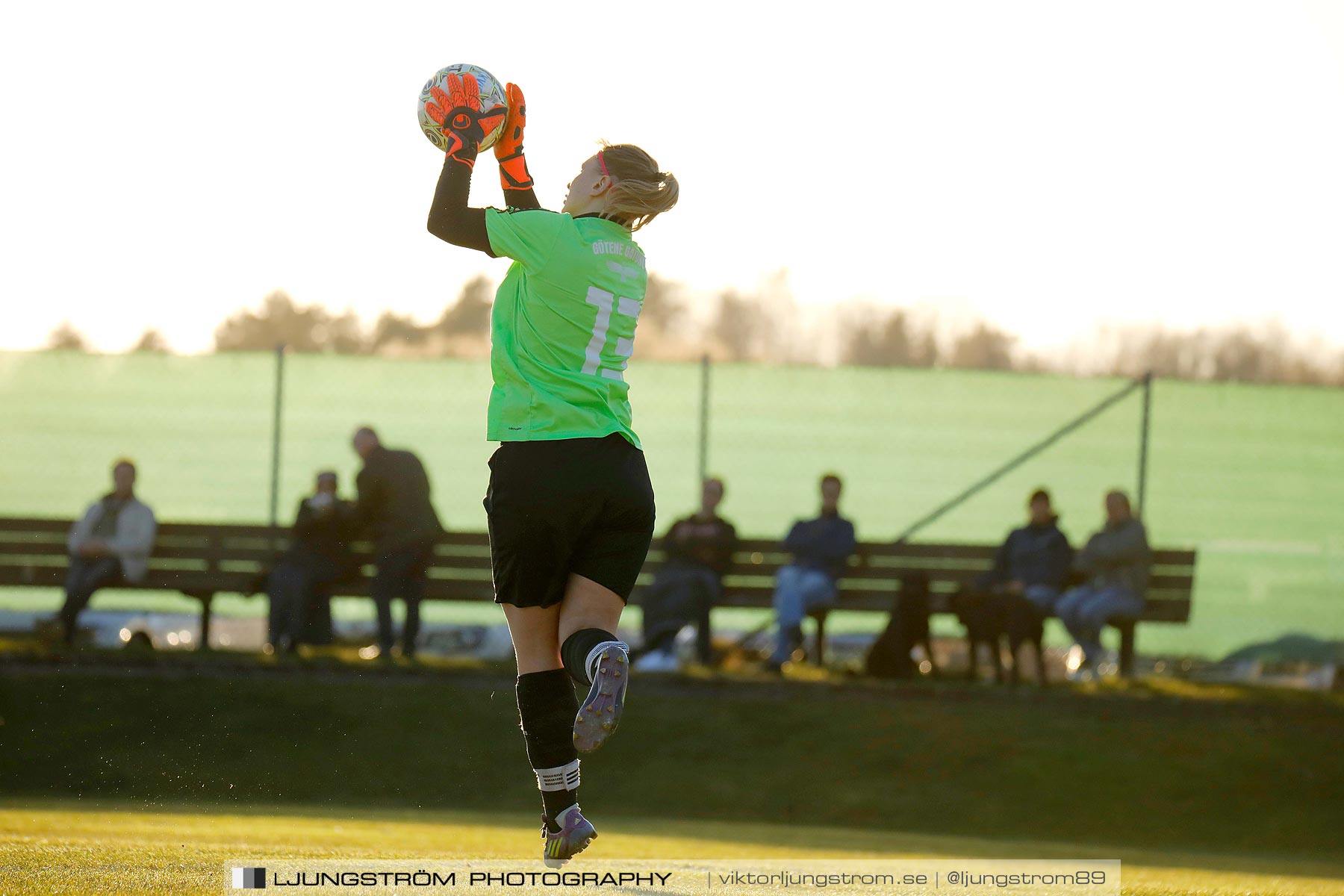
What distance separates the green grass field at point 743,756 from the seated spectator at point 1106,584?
48cm

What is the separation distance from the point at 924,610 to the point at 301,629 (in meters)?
4.51

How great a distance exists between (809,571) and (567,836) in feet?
24.9

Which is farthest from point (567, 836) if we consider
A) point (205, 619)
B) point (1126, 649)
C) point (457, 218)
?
point (205, 619)

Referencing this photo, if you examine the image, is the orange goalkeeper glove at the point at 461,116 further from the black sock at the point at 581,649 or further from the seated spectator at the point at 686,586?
the seated spectator at the point at 686,586

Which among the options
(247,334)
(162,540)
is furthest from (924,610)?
(247,334)

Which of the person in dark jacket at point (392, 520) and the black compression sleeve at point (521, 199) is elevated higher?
the black compression sleeve at point (521, 199)

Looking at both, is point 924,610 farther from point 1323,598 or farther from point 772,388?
point 1323,598

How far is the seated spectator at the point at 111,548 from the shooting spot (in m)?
12.8

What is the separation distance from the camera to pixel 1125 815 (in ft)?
36.6

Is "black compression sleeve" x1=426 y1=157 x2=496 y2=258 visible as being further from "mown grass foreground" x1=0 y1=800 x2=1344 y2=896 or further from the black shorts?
"mown grass foreground" x1=0 y1=800 x2=1344 y2=896

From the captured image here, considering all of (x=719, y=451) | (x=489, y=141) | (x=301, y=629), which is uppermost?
(x=489, y=141)

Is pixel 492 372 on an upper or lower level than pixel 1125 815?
upper

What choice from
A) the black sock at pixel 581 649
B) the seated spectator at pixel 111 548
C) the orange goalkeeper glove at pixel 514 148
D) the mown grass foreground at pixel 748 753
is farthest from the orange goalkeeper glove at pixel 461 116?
the seated spectator at pixel 111 548

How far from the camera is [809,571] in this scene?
12500mm
